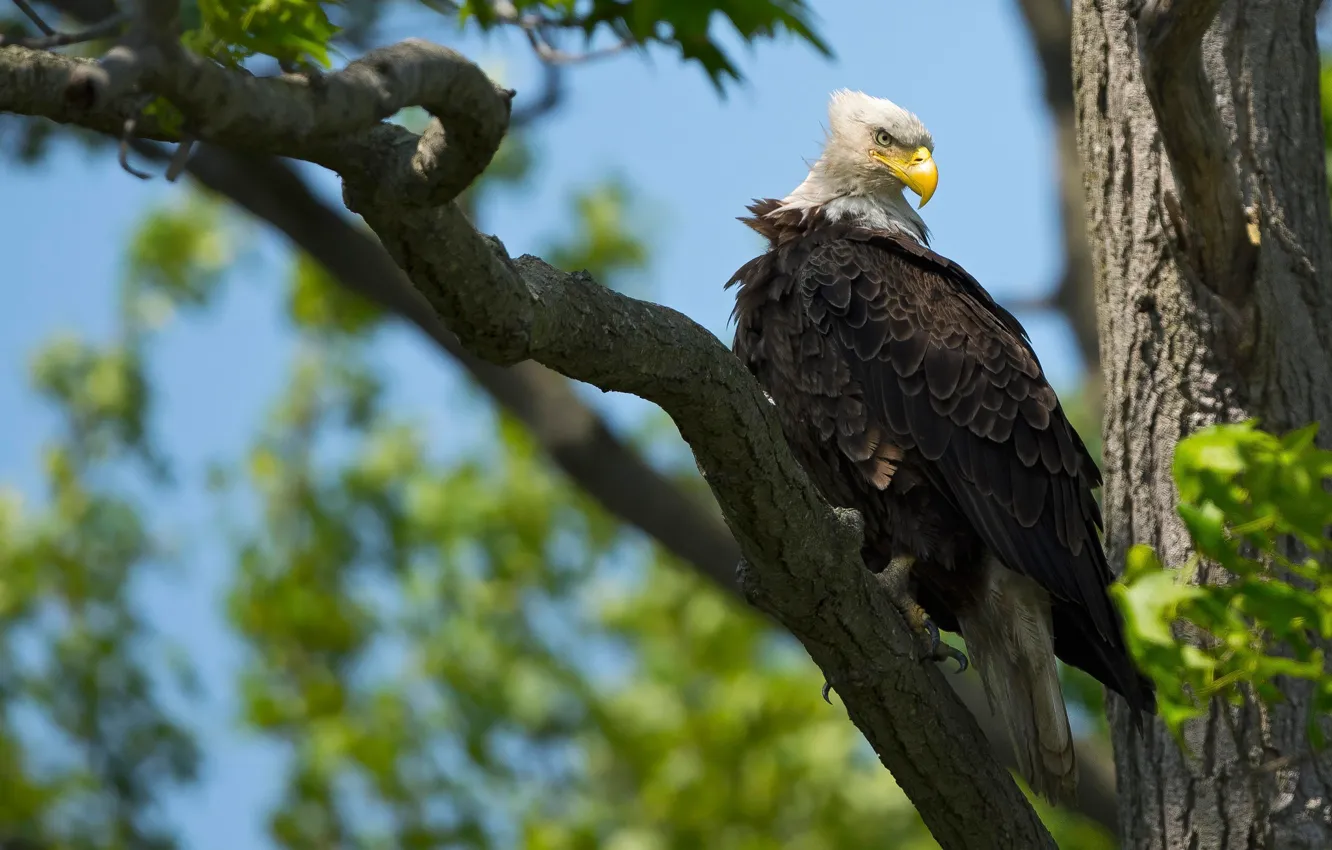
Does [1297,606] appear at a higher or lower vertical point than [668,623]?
lower

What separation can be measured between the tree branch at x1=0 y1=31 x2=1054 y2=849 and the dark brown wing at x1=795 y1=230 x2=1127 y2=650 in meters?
0.79

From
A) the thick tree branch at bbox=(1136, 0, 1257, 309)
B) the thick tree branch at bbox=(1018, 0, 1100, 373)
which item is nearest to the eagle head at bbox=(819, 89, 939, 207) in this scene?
the thick tree branch at bbox=(1136, 0, 1257, 309)

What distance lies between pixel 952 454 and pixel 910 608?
500 millimetres

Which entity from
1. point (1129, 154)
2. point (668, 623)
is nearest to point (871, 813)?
point (668, 623)

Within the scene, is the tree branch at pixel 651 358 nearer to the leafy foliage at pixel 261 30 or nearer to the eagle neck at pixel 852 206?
the leafy foliage at pixel 261 30

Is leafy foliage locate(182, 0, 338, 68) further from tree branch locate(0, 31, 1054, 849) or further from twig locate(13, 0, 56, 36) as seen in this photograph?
tree branch locate(0, 31, 1054, 849)

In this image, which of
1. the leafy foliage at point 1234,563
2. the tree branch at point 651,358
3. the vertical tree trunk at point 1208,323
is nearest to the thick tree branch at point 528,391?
the vertical tree trunk at point 1208,323

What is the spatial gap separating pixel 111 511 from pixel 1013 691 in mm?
8933

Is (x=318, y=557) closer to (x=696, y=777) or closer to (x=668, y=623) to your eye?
(x=668, y=623)

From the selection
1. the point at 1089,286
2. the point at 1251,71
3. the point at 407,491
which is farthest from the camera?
the point at 407,491

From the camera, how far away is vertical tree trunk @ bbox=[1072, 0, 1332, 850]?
4.04 metres

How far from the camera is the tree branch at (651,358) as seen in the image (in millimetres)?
2035

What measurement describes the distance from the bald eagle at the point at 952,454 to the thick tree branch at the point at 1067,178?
3679 millimetres

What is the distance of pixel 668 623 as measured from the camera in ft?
40.1
